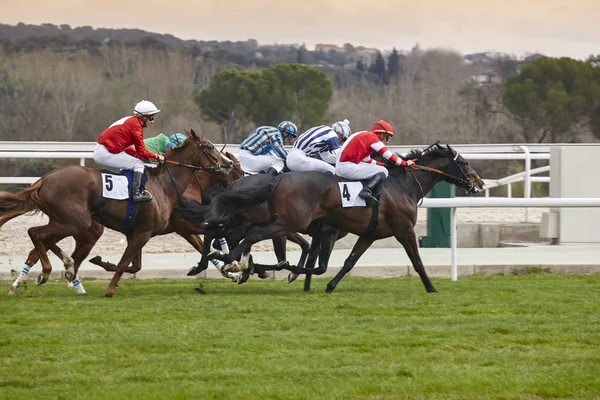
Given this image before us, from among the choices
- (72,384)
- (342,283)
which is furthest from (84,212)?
(72,384)

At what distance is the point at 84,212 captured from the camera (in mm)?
10383

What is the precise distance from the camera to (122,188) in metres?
10.6

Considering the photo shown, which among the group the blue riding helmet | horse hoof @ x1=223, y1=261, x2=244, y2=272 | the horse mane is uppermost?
the blue riding helmet

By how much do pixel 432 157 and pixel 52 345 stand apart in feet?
17.4

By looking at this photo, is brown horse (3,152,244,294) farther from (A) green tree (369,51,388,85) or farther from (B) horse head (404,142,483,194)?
(A) green tree (369,51,388,85)

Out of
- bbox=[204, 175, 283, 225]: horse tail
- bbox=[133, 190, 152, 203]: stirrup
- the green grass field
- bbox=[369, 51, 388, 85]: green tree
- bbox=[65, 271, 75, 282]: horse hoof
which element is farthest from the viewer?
bbox=[369, 51, 388, 85]: green tree

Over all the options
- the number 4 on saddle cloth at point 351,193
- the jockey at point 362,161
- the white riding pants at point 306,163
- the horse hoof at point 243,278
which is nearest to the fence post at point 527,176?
the white riding pants at point 306,163

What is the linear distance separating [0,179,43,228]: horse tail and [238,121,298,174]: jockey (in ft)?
8.45

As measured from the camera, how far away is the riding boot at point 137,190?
10.6 metres

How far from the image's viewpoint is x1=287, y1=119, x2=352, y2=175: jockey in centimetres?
1151

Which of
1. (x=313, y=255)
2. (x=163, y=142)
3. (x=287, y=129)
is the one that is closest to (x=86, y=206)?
(x=313, y=255)

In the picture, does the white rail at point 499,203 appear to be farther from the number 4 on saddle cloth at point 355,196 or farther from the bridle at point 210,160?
the bridle at point 210,160

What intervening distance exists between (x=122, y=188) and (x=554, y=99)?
30.1m

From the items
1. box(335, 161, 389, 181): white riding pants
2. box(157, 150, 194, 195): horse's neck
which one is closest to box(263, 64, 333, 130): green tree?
box(157, 150, 194, 195): horse's neck
